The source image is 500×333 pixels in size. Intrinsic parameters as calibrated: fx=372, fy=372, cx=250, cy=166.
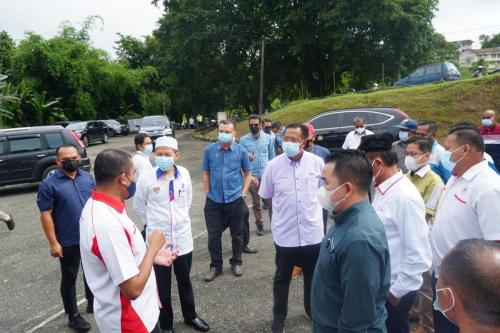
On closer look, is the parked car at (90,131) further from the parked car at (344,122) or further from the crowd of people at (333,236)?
the crowd of people at (333,236)

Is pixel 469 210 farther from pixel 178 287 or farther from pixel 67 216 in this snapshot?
pixel 67 216

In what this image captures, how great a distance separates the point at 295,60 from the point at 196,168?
53.9 ft

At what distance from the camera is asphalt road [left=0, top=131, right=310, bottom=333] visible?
12.4ft

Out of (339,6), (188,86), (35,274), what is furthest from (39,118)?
(35,274)

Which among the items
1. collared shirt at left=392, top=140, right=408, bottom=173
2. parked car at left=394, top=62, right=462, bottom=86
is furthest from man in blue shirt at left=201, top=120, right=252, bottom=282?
parked car at left=394, top=62, right=462, bottom=86

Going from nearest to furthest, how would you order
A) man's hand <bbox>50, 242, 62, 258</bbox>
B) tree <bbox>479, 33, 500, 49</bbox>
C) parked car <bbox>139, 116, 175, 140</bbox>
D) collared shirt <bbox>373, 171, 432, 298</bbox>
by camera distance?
collared shirt <bbox>373, 171, 432, 298</bbox>, man's hand <bbox>50, 242, 62, 258</bbox>, parked car <bbox>139, 116, 175, 140</bbox>, tree <bbox>479, 33, 500, 49</bbox>

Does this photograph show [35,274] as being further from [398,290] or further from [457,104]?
[457,104]

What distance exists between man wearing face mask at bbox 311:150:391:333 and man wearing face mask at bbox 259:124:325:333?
133 cm

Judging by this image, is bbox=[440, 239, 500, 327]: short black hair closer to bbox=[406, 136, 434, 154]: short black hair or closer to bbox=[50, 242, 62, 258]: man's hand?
bbox=[406, 136, 434, 154]: short black hair

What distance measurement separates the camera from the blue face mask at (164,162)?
3.58 metres

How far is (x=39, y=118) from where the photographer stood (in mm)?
26562

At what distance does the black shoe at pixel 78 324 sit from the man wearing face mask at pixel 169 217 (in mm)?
838

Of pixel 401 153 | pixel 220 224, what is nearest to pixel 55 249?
pixel 220 224

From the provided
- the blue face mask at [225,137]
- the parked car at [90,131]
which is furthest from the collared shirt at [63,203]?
the parked car at [90,131]
